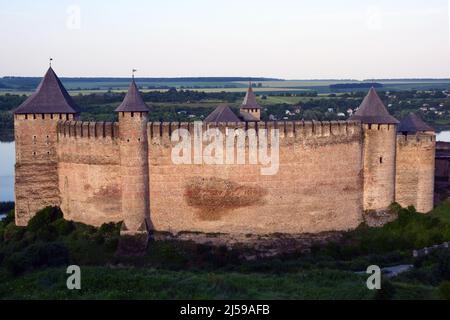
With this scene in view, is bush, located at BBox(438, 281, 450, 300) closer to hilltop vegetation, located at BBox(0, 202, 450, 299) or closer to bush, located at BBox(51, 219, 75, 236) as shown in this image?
hilltop vegetation, located at BBox(0, 202, 450, 299)

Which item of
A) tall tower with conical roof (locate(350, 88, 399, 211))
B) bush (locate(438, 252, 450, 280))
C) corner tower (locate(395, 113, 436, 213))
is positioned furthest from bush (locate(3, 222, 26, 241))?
bush (locate(438, 252, 450, 280))

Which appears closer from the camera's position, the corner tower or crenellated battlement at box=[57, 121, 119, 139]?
crenellated battlement at box=[57, 121, 119, 139]

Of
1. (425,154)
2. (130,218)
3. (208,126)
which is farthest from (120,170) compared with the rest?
(425,154)

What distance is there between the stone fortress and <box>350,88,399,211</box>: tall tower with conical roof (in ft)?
0.10

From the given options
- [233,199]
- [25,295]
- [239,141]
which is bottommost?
[25,295]

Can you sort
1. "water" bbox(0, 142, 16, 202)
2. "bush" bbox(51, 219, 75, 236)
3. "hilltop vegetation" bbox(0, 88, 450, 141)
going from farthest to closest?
"hilltop vegetation" bbox(0, 88, 450, 141) < "water" bbox(0, 142, 16, 202) < "bush" bbox(51, 219, 75, 236)

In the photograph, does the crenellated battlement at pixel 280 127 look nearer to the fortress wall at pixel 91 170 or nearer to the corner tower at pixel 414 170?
the fortress wall at pixel 91 170

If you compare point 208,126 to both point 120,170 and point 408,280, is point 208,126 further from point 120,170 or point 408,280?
point 408,280

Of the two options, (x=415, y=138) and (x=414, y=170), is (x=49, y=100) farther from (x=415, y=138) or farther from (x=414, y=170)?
(x=414, y=170)

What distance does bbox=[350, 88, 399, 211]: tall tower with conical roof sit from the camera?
2259 centimetres

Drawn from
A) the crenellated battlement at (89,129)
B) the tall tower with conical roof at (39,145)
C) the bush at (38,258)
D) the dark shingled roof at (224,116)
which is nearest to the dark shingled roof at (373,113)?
the dark shingled roof at (224,116)

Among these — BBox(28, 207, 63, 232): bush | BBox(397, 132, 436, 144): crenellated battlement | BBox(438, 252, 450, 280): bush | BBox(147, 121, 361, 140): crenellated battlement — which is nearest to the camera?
BBox(438, 252, 450, 280): bush
